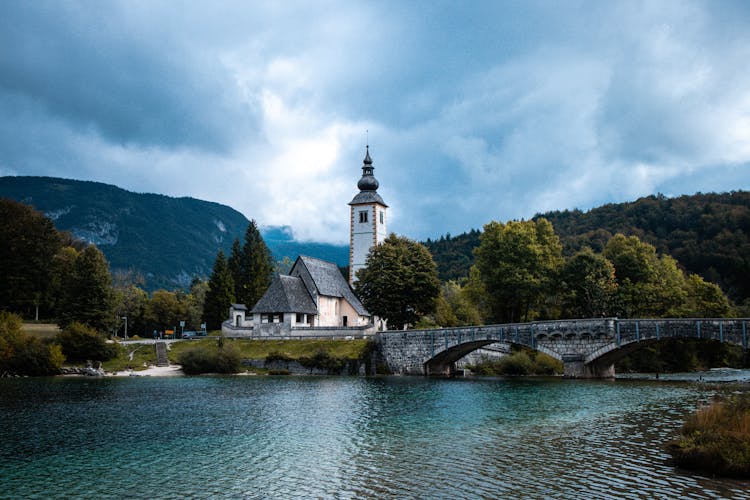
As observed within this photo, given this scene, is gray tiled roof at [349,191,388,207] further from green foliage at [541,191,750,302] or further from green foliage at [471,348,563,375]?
green foliage at [541,191,750,302]

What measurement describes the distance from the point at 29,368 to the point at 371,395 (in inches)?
1488

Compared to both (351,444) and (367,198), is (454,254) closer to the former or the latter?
(367,198)

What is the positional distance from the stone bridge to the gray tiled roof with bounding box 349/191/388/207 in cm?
2502

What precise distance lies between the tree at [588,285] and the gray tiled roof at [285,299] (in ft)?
95.9

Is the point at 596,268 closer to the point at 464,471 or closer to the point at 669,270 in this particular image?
the point at 669,270

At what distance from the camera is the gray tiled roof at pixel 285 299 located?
2739 inches

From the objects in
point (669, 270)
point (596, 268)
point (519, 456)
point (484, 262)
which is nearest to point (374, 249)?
point (484, 262)

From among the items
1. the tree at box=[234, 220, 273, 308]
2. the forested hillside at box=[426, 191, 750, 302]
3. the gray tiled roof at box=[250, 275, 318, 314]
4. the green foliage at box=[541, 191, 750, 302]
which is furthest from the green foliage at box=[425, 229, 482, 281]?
the gray tiled roof at box=[250, 275, 318, 314]

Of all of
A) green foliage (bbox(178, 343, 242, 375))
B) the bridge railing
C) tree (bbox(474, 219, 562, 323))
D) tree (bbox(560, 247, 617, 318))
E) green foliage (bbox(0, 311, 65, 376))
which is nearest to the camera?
the bridge railing

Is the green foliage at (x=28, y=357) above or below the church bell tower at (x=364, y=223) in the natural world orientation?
A: below

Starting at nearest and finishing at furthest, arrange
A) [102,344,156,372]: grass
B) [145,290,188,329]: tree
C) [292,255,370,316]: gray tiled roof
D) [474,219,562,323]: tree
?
[102,344,156,372]: grass, [474,219,562,323]: tree, [292,255,370,316]: gray tiled roof, [145,290,188,329]: tree

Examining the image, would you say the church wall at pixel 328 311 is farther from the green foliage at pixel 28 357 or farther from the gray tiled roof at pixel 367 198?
the green foliage at pixel 28 357

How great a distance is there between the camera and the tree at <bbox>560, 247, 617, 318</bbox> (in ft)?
207

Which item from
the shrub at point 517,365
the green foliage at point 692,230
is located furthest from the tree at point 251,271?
the green foliage at point 692,230
